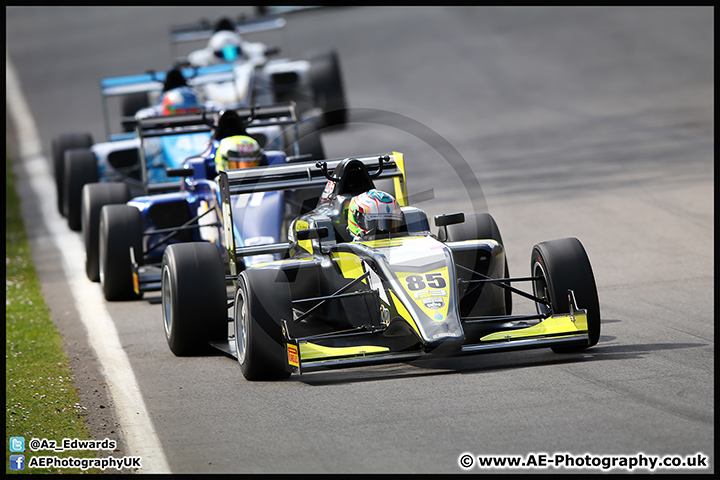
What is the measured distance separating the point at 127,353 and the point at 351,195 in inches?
95.5

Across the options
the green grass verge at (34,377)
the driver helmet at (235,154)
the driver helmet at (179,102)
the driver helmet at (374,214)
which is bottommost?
the green grass verge at (34,377)

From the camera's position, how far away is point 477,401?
269 inches

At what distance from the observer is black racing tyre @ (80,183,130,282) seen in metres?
12.5

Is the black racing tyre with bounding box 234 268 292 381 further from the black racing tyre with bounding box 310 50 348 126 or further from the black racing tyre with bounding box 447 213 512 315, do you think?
the black racing tyre with bounding box 310 50 348 126

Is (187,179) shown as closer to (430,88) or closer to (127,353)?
(127,353)

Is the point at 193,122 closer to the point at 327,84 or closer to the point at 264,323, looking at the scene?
the point at 264,323

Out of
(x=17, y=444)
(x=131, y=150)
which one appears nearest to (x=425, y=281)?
(x=17, y=444)

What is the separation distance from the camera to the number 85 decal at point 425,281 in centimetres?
739

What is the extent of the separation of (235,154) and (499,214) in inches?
197

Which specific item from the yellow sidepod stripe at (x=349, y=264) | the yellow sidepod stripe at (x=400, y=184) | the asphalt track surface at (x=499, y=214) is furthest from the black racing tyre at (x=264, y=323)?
the yellow sidepod stripe at (x=400, y=184)

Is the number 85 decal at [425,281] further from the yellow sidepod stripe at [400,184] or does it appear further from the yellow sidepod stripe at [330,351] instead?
the yellow sidepod stripe at [400,184]

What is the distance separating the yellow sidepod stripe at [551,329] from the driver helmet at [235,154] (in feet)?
16.3
